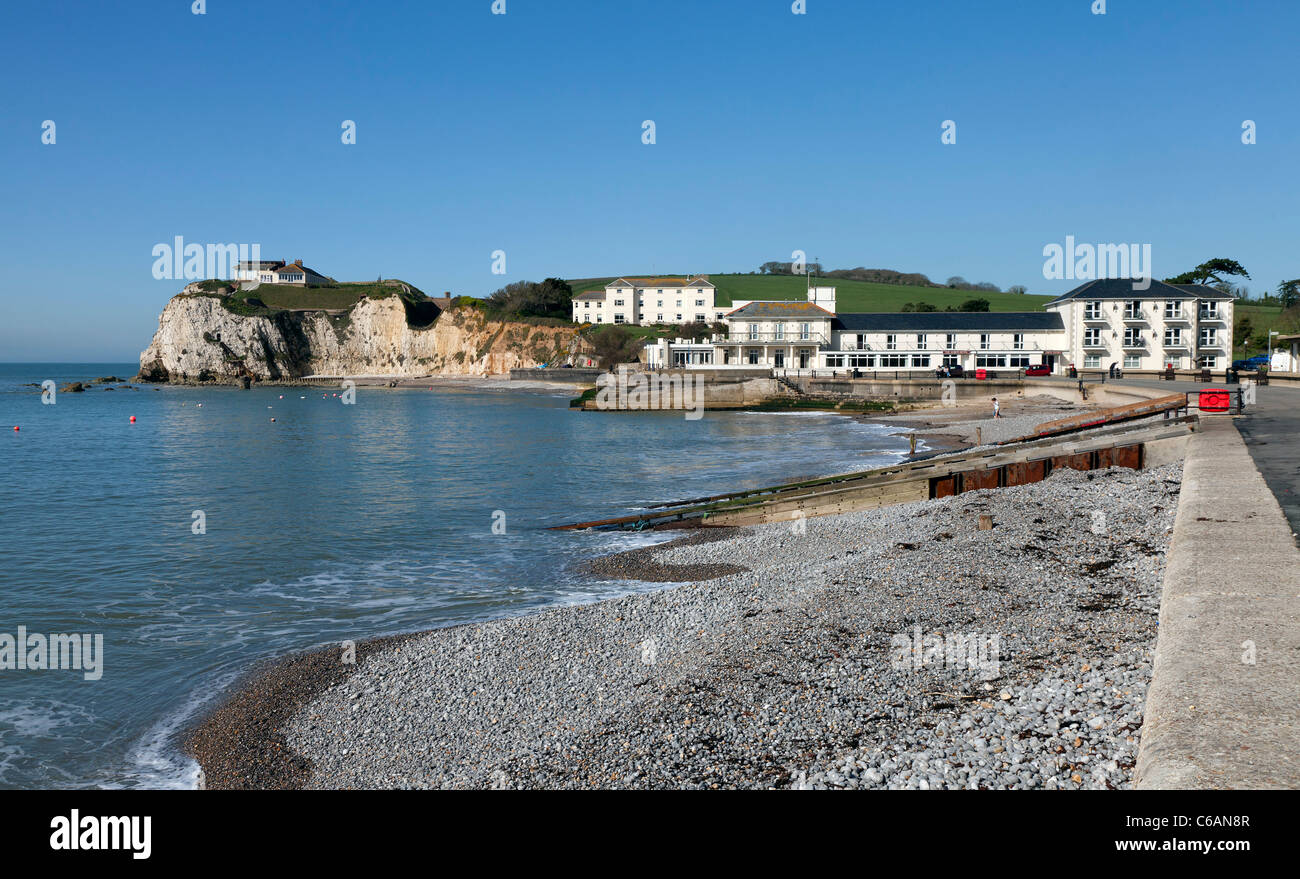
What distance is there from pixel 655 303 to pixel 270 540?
118035 mm

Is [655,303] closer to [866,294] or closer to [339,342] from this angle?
[866,294]

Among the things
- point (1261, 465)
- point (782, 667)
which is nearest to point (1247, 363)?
point (1261, 465)

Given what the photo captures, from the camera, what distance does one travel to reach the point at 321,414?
262ft

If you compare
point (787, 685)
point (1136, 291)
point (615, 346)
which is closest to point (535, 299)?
point (615, 346)

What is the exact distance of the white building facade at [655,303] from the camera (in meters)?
136

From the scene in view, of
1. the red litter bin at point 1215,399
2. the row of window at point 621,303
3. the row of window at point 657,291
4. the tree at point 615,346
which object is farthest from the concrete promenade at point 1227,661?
the row of window at point 657,291

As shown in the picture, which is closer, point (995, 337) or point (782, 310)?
point (995, 337)

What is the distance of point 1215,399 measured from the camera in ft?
89.3

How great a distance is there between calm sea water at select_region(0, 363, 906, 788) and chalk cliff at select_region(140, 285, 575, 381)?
81.2 meters

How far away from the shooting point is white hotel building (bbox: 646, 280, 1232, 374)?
7931 cm
